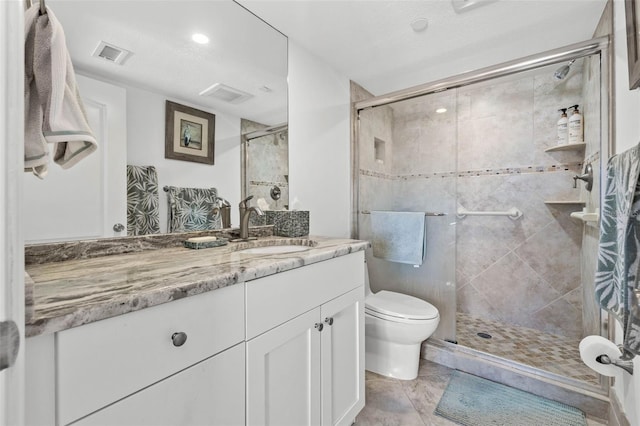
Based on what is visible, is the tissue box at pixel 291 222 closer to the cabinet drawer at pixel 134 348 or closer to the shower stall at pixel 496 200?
the shower stall at pixel 496 200

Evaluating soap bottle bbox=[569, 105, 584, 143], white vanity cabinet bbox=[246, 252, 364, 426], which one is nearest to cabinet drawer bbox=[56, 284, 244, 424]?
white vanity cabinet bbox=[246, 252, 364, 426]

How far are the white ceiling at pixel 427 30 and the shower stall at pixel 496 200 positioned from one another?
0.73 ft

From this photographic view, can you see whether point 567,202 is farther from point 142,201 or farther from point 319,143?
point 142,201

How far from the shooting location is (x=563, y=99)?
220 centimetres

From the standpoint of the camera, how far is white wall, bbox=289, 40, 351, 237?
1857 mm

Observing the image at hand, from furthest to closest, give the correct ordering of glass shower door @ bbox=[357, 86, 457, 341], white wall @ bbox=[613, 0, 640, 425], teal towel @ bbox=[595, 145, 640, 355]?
glass shower door @ bbox=[357, 86, 457, 341] → white wall @ bbox=[613, 0, 640, 425] → teal towel @ bbox=[595, 145, 640, 355]

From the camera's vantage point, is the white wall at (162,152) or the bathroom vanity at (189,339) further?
the white wall at (162,152)

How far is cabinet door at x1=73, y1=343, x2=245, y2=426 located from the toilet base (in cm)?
125

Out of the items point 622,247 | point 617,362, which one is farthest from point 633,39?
point 617,362

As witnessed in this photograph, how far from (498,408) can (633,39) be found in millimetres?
1714

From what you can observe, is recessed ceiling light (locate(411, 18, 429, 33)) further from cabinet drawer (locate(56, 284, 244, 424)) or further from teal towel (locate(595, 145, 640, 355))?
cabinet drawer (locate(56, 284, 244, 424))

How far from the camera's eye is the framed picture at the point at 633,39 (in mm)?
950

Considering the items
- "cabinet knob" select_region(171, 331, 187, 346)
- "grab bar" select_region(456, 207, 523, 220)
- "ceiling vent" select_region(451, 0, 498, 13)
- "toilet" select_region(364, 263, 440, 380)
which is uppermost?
"ceiling vent" select_region(451, 0, 498, 13)

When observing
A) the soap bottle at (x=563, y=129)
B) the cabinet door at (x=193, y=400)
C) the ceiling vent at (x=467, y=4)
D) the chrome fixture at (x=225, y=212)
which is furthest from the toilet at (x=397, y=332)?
the ceiling vent at (x=467, y=4)
